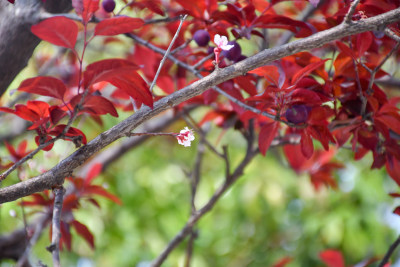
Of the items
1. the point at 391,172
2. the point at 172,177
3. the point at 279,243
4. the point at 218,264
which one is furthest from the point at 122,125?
the point at 279,243

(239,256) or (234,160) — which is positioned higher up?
(234,160)

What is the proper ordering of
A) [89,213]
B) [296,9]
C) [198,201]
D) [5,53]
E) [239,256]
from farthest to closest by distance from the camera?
[239,256] < [198,201] < [89,213] < [296,9] < [5,53]

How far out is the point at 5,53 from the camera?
917 mm

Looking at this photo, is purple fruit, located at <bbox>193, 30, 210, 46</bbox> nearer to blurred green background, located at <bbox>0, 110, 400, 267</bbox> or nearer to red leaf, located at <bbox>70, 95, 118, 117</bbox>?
red leaf, located at <bbox>70, 95, 118, 117</bbox>

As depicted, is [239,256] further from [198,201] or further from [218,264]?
[198,201]

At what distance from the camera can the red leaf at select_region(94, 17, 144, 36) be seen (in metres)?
0.70

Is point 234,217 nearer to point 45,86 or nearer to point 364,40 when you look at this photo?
point 364,40

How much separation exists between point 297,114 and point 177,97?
0.89 feet

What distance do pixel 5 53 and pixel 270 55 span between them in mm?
580

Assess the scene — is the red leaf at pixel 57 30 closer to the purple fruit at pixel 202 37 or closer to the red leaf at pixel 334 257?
the purple fruit at pixel 202 37

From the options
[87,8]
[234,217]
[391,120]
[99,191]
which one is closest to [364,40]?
[391,120]

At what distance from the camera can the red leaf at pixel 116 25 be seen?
70cm

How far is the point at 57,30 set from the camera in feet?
2.17

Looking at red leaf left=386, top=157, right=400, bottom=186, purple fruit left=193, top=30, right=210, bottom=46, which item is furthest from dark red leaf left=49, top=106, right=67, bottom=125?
red leaf left=386, top=157, right=400, bottom=186
